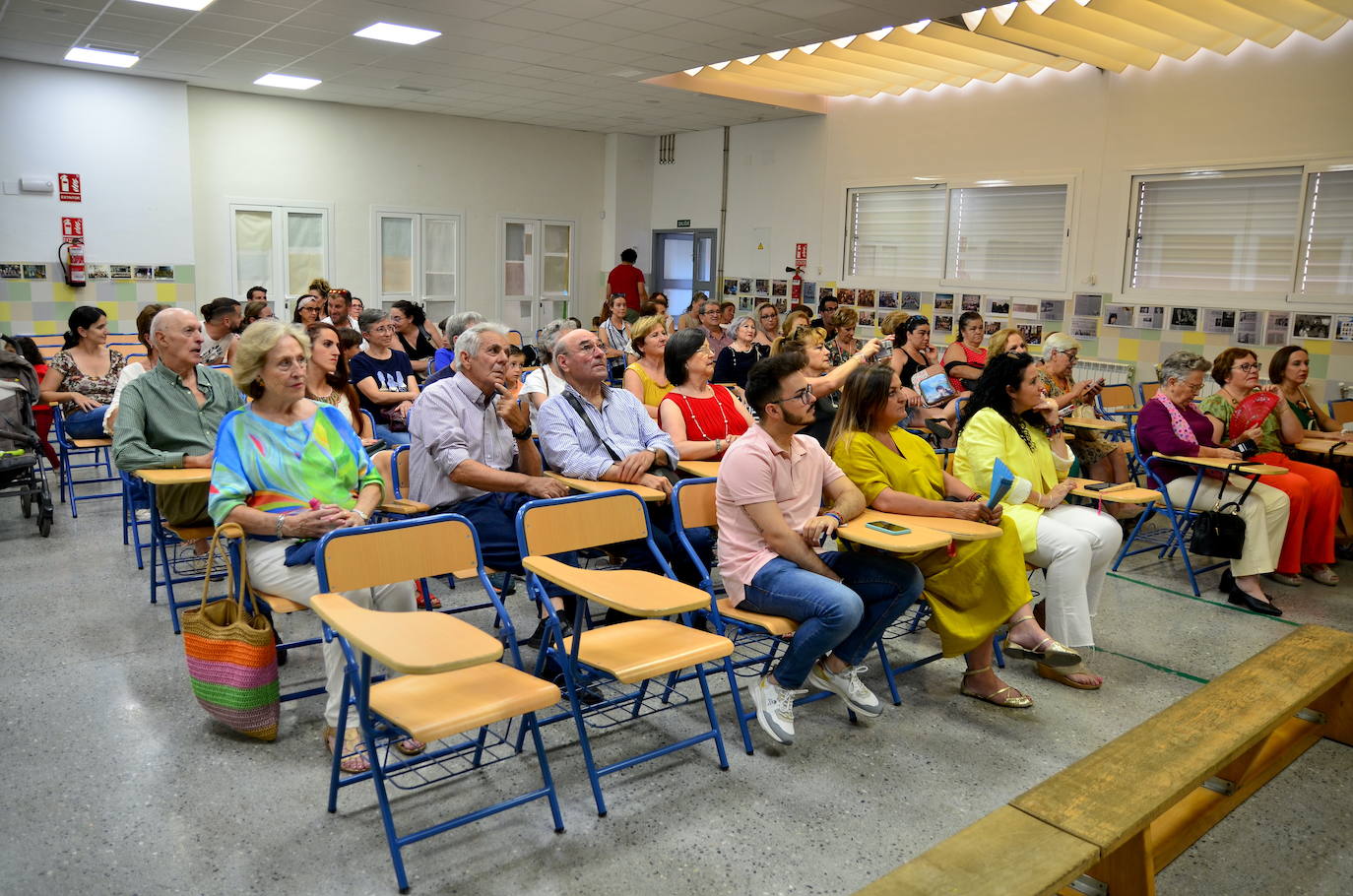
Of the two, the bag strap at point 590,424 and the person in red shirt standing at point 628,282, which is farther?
the person in red shirt standing at point 628,282

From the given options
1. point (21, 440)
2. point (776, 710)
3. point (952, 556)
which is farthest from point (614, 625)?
point (21, 440)

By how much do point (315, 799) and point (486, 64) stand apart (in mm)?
7635

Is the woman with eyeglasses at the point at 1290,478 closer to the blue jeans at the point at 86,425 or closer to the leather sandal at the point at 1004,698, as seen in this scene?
the leather sandal at the point at 1004,698

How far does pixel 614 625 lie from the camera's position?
2990 mm

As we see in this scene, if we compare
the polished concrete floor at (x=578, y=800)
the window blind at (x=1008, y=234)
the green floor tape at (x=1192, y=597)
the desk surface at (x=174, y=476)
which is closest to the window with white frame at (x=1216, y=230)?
the window blind at (x=1008, y=234)

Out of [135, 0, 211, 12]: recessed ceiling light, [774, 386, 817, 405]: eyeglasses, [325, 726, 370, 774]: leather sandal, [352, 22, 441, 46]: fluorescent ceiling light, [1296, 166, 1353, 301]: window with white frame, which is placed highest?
[352, 22, 441, 46]: fluorescent ceiling light

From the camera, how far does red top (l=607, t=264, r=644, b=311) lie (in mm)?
12745

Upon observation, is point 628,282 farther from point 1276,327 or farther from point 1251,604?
point 1251,604

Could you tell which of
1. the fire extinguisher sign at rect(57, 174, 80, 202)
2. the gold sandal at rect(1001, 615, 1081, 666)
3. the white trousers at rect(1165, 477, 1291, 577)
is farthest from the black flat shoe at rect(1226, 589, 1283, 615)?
the fire extinguisher sign at rect(57, 174, 80, 202)

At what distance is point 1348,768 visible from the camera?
3.31 metres

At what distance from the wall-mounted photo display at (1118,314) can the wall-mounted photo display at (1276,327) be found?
3.57ft

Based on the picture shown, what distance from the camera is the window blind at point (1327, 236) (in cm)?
742

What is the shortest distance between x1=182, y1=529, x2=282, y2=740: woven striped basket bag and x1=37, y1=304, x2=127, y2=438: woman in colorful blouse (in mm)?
3353

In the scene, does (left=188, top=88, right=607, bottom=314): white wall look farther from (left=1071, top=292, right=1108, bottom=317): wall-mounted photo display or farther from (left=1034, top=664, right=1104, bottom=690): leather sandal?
(left=1034, top=664, right=1104, bottom=690): leather sandal
